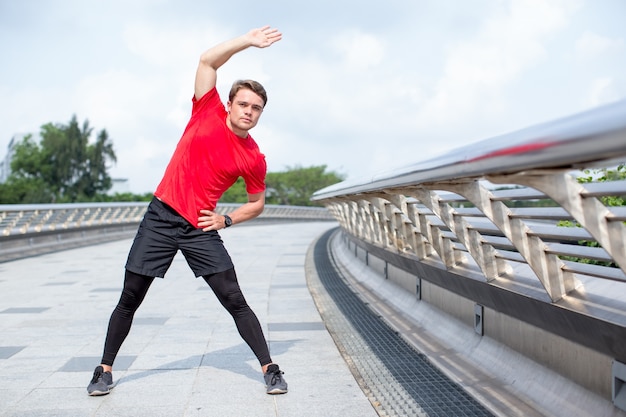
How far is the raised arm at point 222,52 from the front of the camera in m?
4.03

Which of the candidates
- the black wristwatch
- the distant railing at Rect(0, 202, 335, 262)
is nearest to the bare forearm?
the black wristwatch

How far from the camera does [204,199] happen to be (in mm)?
4355

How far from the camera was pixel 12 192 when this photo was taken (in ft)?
263

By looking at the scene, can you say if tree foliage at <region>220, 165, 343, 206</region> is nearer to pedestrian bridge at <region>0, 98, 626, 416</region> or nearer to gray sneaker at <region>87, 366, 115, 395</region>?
pedestrian bridge at <region>0, 98, 626, 416</region>

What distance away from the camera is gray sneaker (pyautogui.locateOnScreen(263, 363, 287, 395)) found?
4.39m

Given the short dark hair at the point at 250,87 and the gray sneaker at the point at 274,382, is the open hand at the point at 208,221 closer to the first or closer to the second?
the short dark hair at the point at 250,87

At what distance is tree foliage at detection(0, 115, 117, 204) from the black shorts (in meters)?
87.7

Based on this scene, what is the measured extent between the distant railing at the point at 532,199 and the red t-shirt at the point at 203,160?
3.31 feet

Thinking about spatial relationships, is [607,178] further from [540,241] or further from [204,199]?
[204,199]

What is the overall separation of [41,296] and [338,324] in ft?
14.5

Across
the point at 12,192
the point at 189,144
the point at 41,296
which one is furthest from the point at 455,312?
the point at 12,192

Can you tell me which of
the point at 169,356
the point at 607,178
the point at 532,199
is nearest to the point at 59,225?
the point at 169,356

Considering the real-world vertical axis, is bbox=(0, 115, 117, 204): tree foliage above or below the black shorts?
above

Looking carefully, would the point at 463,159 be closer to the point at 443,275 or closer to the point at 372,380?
the point at 372,380
